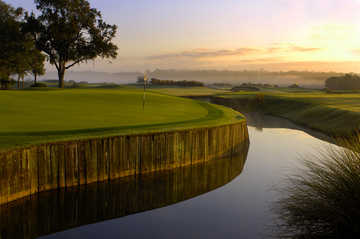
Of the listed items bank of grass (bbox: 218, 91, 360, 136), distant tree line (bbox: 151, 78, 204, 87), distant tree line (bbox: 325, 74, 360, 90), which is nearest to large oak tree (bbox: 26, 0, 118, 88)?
bank of grass (bbox: 218, 91, 360, 136)

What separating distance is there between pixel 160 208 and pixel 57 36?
1356 inches

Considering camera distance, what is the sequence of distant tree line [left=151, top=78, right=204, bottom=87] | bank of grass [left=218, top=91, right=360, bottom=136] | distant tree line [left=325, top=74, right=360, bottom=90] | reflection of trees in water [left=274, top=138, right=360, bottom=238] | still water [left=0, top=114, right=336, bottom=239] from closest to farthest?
reflection of trees in water [left=274, top=138, right=360, bottom=238] < still water [left=0, top=114, right=336, bottom=239] < bank of grass [left=218, top=91, right=360, bottom=136] < distant tree line [left=151, top=78, right=204, bottom=87] < distant tree line [left=325, top=74, right=360, bottom=90]

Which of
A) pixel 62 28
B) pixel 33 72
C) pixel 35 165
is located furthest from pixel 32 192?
pixel 33 72

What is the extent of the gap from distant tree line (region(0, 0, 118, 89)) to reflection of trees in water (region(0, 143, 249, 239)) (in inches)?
1244

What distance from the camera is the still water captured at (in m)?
8.28

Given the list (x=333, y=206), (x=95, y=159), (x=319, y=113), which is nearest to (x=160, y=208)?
(x=95, y=159)

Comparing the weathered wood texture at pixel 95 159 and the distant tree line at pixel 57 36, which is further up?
the distant tree line at pixel 57 36

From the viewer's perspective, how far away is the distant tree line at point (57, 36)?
128ft

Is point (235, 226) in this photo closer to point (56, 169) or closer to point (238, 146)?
point (56, 169)

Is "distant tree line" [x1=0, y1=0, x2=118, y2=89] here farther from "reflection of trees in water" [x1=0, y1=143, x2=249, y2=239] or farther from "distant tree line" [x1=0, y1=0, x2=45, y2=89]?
"reflection of trees in water" [x1=0, y1=143, x2=249, y2=239]

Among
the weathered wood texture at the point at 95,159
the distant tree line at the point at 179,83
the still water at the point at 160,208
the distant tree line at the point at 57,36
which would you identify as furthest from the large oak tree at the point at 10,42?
the distant tree line at the point at 179,83

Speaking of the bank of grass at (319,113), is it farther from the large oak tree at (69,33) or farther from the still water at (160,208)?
the large oak tree at (69,33)

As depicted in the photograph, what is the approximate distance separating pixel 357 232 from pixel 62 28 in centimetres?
3980

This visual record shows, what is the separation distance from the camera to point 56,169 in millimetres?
9914
